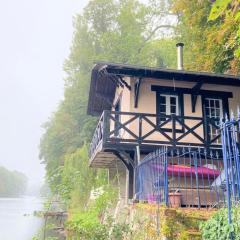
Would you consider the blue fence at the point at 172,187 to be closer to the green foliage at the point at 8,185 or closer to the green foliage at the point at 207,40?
the green foliage at the point at 207,40

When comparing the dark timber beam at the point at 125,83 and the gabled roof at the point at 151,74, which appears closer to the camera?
the gabled roof at the point at 151,74

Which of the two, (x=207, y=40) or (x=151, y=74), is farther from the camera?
(x=207, y=40)

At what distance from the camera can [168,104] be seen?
43.4 feet

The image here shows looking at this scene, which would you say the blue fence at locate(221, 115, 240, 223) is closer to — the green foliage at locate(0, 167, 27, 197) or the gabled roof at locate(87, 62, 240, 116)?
the gabled roof at locate(87, 62, 240, 116)

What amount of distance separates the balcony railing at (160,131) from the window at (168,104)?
0.40m

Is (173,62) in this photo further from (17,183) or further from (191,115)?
(17,183)

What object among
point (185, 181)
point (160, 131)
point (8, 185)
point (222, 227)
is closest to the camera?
point (222, 227)

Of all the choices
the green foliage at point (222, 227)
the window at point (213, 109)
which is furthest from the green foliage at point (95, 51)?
the green foliage at point (222, 227)

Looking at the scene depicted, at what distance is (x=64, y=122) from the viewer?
33.8 meters

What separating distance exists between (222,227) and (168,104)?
8925mm

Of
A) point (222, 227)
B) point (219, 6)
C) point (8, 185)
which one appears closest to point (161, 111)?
point (222, 227)

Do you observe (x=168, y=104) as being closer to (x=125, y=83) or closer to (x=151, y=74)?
(x=151, y=74)

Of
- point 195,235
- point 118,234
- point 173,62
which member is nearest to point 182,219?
point 195,235

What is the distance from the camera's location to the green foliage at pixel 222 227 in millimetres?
4309
